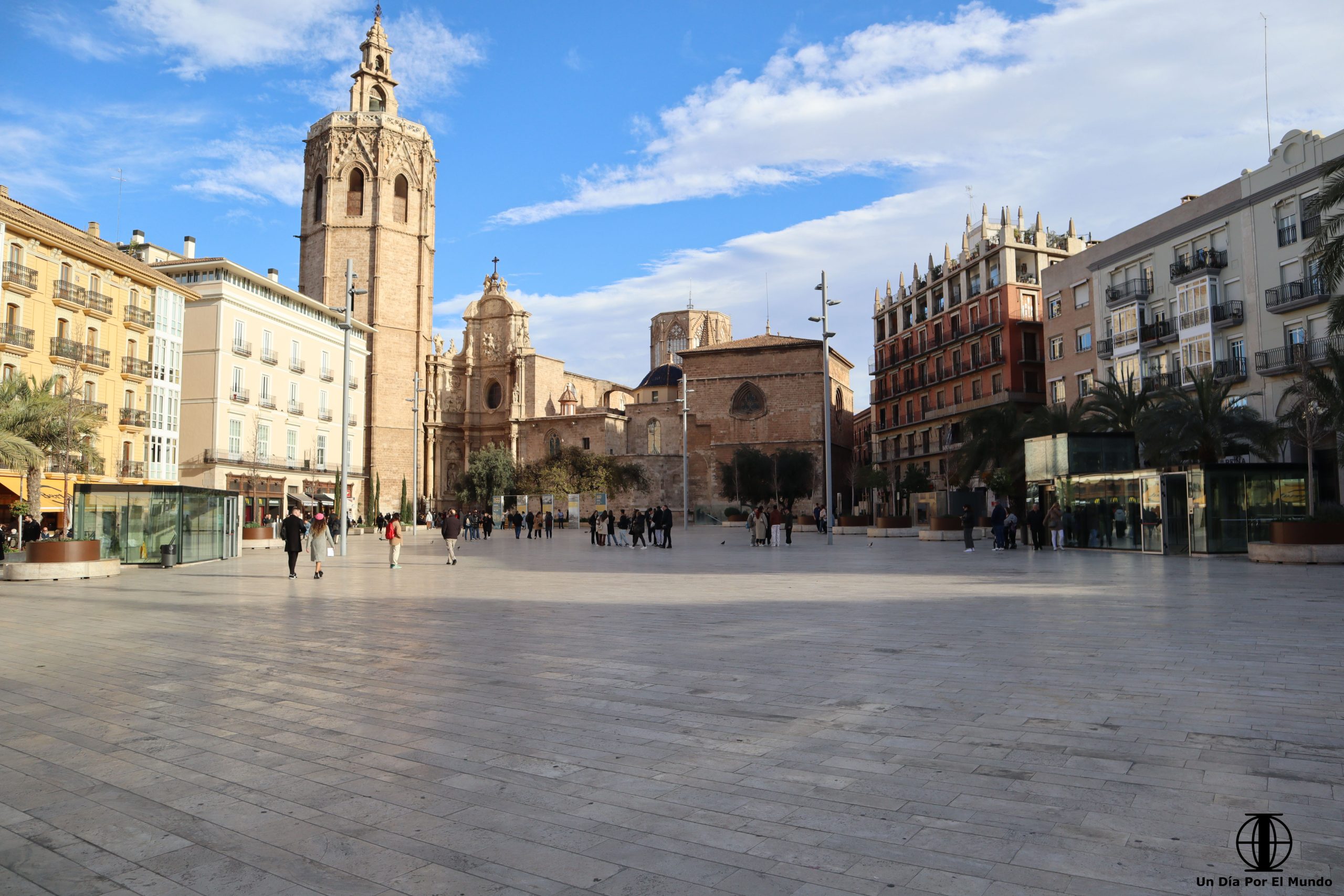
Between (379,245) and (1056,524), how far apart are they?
52.2 meters

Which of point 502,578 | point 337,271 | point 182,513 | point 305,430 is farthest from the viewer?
point 337,271

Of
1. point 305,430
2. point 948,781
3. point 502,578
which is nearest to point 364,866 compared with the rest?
point 948,781

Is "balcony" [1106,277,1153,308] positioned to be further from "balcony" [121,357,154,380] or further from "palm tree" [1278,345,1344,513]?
"balcony" [121,357,154,380]

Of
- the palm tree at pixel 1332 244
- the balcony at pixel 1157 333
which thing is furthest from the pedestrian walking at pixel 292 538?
the balcony at pixel 1157 333

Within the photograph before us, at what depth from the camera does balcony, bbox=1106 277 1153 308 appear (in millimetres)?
35469

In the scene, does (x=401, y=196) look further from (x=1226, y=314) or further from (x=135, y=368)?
(x=1226, y=314)

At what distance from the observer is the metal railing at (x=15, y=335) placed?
27.7 metres

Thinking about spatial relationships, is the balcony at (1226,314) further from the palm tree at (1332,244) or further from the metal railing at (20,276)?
the metal railing at (20,276)

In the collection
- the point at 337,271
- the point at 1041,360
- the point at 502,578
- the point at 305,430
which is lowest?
the point at 502,578

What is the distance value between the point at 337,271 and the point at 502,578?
5302cm

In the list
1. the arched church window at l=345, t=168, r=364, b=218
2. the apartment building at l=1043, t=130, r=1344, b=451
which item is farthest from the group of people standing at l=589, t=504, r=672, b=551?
the arched church window at l=345, t=168, r=364, b=218

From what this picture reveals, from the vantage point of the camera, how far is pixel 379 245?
63375 mm

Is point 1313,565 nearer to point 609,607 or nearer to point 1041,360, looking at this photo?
point 609,607

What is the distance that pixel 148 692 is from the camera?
5984 mm
